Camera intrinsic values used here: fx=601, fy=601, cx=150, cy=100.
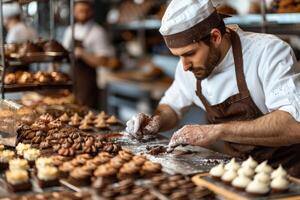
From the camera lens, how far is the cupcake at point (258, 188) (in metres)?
2.61

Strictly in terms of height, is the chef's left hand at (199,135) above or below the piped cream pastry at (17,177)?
above

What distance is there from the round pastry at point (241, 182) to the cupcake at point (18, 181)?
957mm

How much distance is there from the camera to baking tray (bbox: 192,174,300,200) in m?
2.60

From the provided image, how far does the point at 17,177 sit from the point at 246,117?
1457 mm

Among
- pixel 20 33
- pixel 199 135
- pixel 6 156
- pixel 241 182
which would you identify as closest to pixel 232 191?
pixel 241 182

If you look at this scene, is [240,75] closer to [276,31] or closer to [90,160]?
[90,160]

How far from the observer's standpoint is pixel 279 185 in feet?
8.70

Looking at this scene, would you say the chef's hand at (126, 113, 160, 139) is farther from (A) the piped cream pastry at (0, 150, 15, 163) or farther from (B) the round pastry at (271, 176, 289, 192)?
(B) the round pastry at (271, 176, 289, 192)

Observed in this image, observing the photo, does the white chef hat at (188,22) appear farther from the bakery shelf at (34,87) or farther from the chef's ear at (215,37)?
the bakery shelf at (34,87)

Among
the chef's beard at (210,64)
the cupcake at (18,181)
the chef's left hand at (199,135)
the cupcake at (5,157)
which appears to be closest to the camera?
the cupcake at (18,181)

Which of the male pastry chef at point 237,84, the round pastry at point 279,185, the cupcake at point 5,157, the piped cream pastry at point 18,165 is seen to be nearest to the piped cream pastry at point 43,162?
the piped cream pastry at point 18,165

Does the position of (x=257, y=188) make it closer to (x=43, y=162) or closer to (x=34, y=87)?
(x=43, y=162)

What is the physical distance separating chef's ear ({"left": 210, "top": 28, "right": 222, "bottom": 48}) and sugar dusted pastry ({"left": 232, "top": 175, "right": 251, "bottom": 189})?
1.04 meters

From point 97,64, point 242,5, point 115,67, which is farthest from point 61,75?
point 115,67
